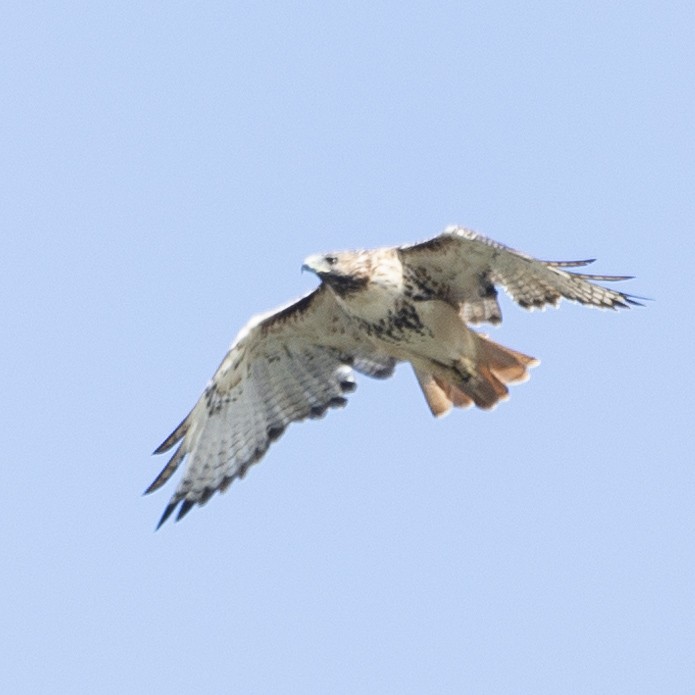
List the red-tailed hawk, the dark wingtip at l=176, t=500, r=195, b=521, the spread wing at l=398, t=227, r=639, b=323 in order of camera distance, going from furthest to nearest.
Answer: the dark wingtip at l=176, t=500, r=195, b=521 → the red-tailed hawk → the spread wing at l=398, t=227, r=639, b=323

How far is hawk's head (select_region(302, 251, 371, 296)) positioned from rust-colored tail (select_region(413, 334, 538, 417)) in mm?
815

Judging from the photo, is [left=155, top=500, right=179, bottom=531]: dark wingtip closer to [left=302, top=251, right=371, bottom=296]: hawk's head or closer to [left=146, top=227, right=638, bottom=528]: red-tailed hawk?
[left=146, top=227, right=638, bottom=528]: red-tailed hawk

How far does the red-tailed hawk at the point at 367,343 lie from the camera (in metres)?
10.2

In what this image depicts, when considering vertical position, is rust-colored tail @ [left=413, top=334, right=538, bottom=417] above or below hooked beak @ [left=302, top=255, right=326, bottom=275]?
below

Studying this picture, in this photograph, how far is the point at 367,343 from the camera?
11.2 meters

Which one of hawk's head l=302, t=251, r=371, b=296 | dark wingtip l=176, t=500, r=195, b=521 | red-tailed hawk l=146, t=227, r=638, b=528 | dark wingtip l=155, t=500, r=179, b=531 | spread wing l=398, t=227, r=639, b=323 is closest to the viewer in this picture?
spread wing l=398, t=227, r=639, b=323

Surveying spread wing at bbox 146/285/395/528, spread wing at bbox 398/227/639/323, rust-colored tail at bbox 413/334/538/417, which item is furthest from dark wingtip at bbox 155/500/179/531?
spread wing at bbox 398/227/639/323

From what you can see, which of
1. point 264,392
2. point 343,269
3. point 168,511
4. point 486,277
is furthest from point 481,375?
point 168,511

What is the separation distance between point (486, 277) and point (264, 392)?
1.94m

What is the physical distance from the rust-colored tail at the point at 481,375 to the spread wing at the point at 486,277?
349 mm

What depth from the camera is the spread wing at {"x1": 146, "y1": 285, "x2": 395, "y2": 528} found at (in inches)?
440

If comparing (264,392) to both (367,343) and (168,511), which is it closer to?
(367,343)

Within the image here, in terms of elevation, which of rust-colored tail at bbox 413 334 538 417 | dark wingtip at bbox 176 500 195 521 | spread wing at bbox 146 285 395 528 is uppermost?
spread wing at bbox 146 285 395 528

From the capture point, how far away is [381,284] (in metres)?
10.4
